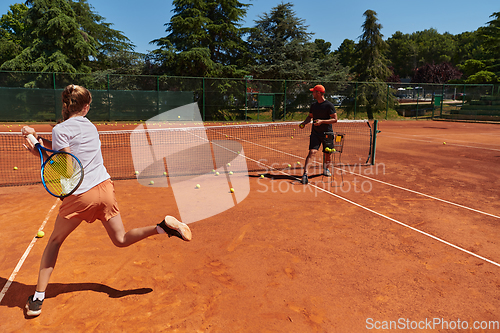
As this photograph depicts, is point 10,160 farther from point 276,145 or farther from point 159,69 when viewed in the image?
point 159,69

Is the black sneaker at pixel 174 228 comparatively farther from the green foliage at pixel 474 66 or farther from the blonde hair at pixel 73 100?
the green foliage at pixel 474 66

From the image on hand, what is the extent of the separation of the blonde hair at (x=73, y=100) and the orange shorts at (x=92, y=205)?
60 centimetres

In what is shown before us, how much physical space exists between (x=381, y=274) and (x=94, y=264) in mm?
2923

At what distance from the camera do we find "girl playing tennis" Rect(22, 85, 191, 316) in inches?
99.2

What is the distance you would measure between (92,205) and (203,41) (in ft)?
92.3

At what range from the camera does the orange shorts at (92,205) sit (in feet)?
8.30

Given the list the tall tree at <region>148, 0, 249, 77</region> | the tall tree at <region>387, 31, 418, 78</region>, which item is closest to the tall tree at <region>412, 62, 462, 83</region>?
the tall tree at <region>387, 31, 418, 78</region>

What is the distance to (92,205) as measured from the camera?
258 cm

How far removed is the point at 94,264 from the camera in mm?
3488

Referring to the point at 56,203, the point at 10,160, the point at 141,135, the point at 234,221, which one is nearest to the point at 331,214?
the point at 234,221

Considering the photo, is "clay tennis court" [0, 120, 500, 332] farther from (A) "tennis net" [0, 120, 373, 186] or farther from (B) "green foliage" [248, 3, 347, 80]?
(B) "green foliage" [248, 3, 347, 80]

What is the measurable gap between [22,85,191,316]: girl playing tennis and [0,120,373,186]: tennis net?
4663 millimetres

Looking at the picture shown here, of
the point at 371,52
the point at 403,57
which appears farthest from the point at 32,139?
the point at 403,57

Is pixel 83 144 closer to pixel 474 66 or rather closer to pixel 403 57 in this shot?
pixel 474 66
